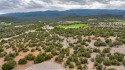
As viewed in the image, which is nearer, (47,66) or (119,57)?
(47,66)

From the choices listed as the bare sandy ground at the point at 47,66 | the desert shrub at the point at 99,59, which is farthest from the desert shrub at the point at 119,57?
the bare sandy ground at the point at 47,66

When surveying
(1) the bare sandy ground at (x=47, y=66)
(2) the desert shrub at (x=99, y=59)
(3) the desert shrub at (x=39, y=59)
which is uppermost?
(2) the desert shrub at (x=99, y=59)

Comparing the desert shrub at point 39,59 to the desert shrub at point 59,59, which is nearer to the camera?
the desert shrub at point 59,59

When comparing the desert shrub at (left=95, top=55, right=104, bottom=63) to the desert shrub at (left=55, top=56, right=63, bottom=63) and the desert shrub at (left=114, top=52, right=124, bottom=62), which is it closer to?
the desert shrub at (left=114, top=52, right=124, bottom=62)

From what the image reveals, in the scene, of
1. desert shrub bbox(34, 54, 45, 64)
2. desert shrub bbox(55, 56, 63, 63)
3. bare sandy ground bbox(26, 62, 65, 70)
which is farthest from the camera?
desert shrub bbox(34, 54, 45, 64)

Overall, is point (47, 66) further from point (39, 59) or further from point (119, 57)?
point (119, 57)

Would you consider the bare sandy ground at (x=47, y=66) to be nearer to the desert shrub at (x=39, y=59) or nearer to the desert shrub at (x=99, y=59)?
the desert shrub at (x=39, y=59)

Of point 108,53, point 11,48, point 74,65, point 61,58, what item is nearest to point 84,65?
point 74,65

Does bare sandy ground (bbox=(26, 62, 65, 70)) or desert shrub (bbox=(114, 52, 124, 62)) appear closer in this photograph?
bare sandy ground (bbox=(26, 62, 65, 70))

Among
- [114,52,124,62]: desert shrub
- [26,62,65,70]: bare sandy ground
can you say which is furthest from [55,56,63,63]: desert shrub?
[114,52,124,62]: desert shrub

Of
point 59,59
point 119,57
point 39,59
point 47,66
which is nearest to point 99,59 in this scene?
point 119,57

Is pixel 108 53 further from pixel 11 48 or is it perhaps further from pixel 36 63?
pixel 11 48
